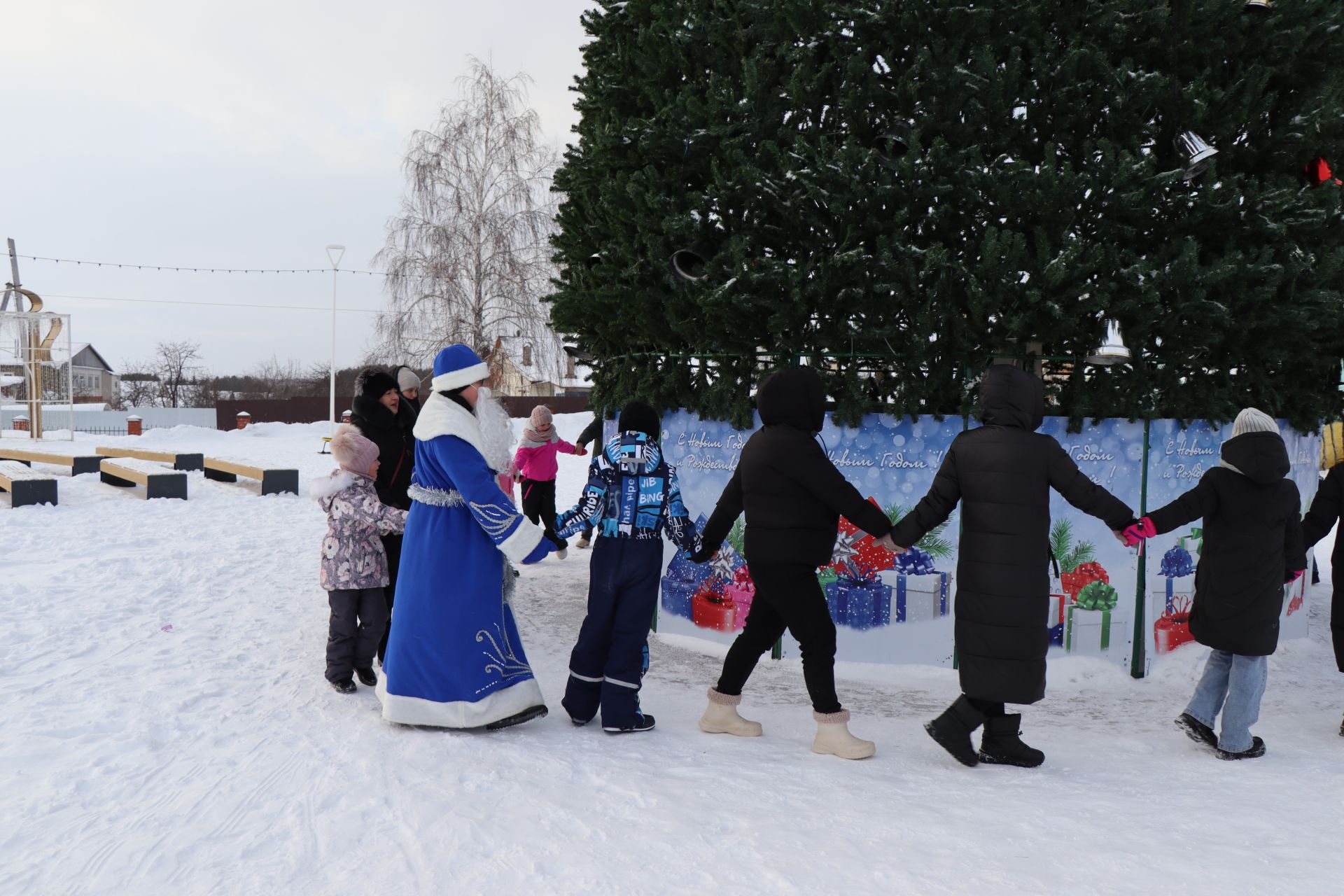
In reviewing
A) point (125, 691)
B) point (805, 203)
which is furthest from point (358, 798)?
point (805, 203)

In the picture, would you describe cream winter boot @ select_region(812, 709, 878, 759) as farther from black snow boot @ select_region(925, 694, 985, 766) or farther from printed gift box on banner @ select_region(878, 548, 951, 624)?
printed gift box on banner @ select_region(878, 548, 951, 624)

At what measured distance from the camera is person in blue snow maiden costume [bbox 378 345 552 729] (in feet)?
13.6

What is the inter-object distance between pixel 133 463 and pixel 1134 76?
14620 millimetres

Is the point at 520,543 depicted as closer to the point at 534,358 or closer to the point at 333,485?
the point at 333,485

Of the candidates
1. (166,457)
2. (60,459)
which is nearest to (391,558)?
(60,459)

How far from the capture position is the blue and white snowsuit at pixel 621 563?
4.43m

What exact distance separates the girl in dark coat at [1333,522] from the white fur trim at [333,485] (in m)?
4.93

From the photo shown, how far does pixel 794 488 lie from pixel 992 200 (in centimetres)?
235

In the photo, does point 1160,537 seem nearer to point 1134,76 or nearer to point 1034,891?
point 1134,76

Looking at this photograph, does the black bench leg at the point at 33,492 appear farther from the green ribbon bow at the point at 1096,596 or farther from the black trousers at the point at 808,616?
the green ribbon bow at the point at 1096,596

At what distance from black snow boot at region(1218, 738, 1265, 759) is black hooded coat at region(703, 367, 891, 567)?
1867 mm

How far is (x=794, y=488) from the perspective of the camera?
4.19m

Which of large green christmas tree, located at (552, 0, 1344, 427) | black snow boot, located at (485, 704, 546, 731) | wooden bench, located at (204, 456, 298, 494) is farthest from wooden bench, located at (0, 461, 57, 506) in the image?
black snow boot, located at (485, 704, 546, 731)

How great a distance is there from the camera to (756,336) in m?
Result: 5.92
